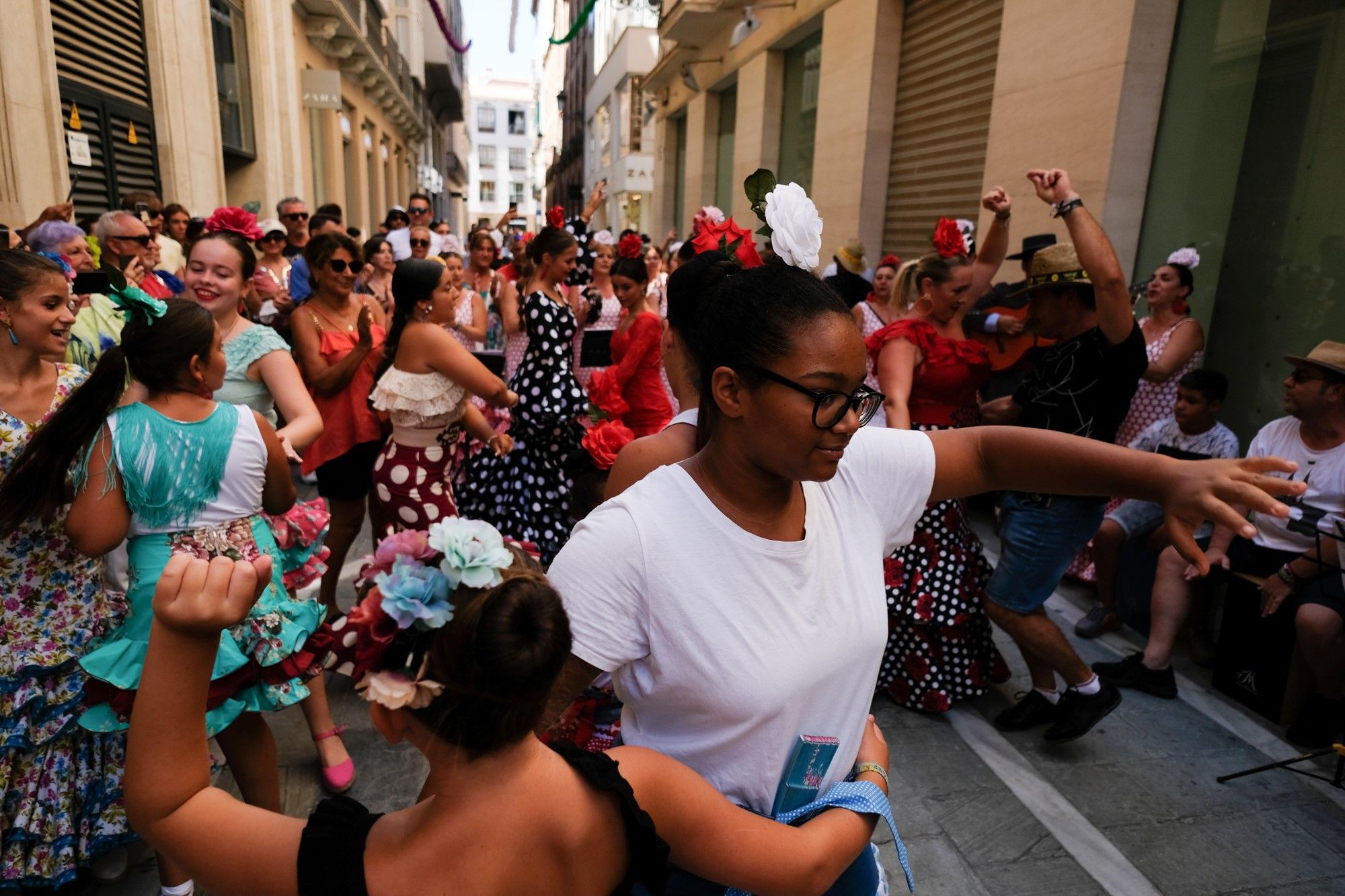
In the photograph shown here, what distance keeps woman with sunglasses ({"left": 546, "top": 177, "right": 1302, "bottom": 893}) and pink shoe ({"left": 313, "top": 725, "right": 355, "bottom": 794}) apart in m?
2.04

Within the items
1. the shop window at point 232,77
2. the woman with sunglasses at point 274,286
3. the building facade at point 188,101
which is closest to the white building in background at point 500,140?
the building facade at point 188,101

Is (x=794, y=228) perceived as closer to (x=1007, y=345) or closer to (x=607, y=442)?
(x=607, y=442)

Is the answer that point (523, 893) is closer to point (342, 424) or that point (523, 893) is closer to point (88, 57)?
point (342, 424)

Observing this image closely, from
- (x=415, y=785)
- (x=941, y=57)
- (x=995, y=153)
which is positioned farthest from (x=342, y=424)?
(x=941, y=57)

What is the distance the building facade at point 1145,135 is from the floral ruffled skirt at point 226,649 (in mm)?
5333

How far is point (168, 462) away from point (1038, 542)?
3.07 m

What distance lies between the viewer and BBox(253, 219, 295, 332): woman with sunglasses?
6.18 meters

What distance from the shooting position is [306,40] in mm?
15859

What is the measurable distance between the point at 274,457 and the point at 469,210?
343ft

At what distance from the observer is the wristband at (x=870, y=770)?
1.53 metres

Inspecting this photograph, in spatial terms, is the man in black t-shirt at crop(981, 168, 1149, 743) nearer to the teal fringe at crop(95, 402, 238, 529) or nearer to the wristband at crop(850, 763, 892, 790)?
the wristband at crop(850, 763, 892, 790)

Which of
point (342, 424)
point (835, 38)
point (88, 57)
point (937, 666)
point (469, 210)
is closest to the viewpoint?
point (937, 666)

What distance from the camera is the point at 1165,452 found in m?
4.64

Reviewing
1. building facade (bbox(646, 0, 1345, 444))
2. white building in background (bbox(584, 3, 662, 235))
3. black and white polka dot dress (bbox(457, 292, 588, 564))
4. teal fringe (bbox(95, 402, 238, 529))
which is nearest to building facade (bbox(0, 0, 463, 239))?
black and white polka dot dress (bbox(457, 292, 588, 564))
